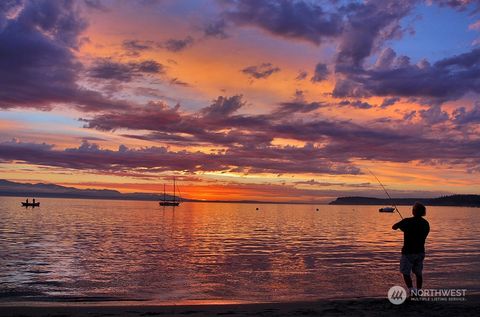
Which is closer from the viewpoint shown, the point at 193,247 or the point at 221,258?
the point at 221,258

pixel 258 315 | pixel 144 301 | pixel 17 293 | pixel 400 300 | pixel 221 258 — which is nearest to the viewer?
pixel 258 315

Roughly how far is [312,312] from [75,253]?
24.0 metres

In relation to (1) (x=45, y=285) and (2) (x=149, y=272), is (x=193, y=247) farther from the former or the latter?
(1) (x=45, y=285)

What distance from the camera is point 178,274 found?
79.6ft

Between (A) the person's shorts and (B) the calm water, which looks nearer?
(A) the person's shorts

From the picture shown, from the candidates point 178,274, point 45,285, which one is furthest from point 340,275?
point 45,285

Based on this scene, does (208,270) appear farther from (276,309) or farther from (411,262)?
(411,262)

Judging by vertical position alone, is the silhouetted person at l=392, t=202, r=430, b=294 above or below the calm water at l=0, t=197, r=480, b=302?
above

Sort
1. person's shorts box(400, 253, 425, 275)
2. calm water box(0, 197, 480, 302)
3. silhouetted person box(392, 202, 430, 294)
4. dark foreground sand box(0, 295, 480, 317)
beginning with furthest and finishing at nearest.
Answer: calm water box(0, 197, 480, 302) < person's shorts box(400, 253, 425, 275) < silhouetted person box(392, 202, 430, 294) < dark foreground sand box(0, 295, 480, 317)

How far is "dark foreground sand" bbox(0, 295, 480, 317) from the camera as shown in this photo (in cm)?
1273

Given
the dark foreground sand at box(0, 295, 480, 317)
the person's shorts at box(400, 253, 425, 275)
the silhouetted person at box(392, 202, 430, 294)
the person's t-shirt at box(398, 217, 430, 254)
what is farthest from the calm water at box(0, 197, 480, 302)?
the person's t-shirt at box(398, 217, 430, 254)

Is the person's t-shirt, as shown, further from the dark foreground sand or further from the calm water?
the calm water

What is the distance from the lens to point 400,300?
14.0 meters

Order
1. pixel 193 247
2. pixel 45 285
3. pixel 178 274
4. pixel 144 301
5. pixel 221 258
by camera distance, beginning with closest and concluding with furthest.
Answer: pixel 144 301
pixel 45 285
pixel 178 274
pixel 221 258
pixel 193 247
